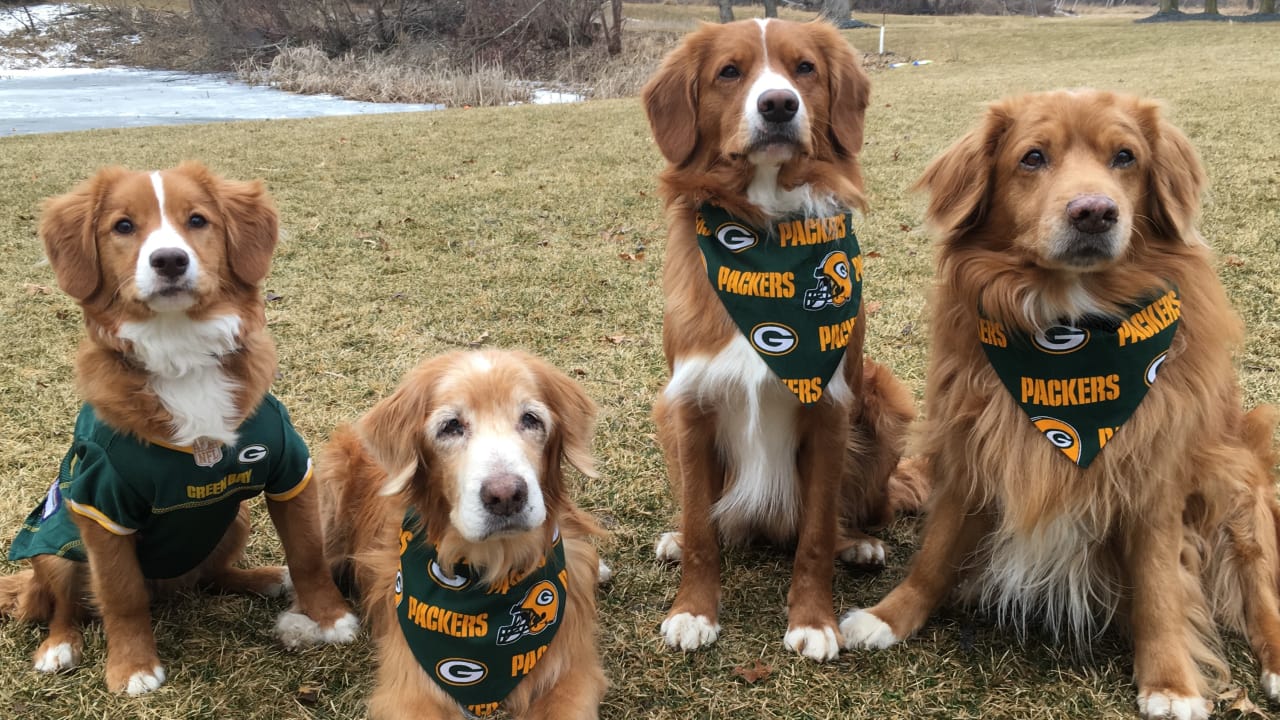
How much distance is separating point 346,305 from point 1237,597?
5739 mm

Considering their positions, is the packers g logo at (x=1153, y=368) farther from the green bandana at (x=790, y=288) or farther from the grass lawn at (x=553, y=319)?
the grass lawn at (x=553, y=319)

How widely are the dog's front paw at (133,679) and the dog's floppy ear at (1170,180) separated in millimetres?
3565

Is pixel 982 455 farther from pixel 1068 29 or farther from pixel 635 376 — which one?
pixel 1068 29

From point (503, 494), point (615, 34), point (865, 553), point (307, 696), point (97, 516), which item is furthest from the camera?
point (615, 34)

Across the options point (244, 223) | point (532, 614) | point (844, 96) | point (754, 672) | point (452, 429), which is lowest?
point (754, 672)

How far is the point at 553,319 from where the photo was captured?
20.4 ft

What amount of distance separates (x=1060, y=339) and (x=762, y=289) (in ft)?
3.11

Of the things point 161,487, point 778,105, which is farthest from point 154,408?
point 778,105

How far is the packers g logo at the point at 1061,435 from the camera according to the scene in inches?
102

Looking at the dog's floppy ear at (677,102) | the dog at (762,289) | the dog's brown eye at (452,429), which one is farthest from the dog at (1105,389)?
the dog's brown eye at (452,429)

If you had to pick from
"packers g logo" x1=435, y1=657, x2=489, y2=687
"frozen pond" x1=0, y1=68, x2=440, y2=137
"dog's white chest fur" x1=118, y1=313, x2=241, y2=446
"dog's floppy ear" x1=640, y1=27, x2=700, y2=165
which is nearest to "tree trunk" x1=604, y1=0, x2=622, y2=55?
"frozen pond" x1=0, y1=68, x2=440, y2=137

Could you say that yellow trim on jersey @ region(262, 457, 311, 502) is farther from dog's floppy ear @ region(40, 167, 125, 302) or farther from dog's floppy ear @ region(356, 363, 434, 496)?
dog's floppy ear @ region(40, 167, 125, 302)

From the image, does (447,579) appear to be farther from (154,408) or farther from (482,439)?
(154,408)

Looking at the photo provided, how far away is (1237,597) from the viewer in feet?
9.34
